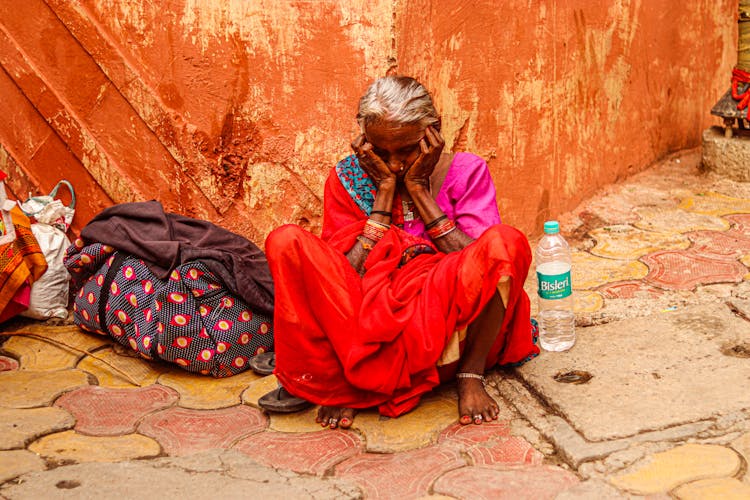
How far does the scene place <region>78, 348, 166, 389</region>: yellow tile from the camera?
11.7 ft

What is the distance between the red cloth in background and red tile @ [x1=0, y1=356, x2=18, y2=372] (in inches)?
54.6

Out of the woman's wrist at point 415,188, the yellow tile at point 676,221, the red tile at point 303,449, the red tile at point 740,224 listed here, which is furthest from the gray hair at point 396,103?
the red tile at point 740,224

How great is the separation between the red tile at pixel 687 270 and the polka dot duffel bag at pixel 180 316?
187 cm

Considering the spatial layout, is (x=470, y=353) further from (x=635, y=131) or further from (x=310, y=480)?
(x=635, y=131)

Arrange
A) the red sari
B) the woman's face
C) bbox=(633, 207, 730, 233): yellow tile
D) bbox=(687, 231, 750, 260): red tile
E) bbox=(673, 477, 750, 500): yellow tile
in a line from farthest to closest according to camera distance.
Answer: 1. bbox=(633, 207, 730, 233): yellow tile
2. bbox=(687, 231, 750, 260): red tile
3. the woman's face
4. the red sari
5. bbox=(673, 477, 750, 500): yellow tile

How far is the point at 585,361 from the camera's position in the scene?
333cm

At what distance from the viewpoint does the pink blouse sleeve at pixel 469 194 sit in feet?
10.8

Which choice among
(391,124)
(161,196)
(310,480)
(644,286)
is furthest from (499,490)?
(161,196)

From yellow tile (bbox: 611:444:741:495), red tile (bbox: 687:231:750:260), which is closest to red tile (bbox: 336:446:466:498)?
yellow tile (bbox: 611:444:741:495)

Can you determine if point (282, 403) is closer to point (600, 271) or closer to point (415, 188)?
point (415, 188)

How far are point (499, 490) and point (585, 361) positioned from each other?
3.04 feet

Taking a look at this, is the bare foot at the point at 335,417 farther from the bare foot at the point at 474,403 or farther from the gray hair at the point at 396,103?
the gray hair at the point at 396,103

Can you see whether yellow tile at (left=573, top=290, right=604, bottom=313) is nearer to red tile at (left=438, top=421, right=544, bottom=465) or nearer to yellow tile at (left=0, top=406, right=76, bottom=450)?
red tile at (left=438, top=421, right=544, bottom=465)

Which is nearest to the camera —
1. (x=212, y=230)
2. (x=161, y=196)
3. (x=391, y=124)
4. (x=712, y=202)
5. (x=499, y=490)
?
(x=499, y=490)
